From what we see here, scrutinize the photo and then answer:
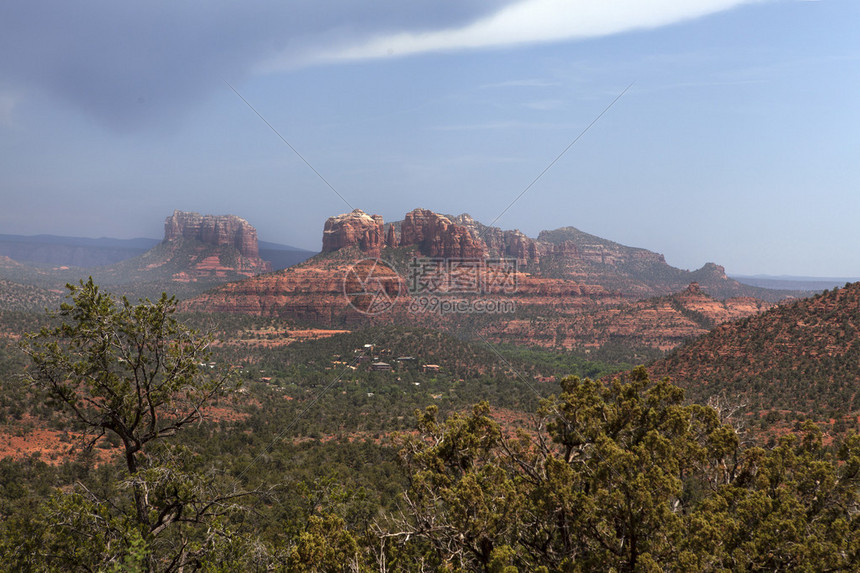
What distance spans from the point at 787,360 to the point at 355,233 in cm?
11947

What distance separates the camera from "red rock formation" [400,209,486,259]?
146125 mm

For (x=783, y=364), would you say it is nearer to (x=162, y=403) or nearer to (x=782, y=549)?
(x=782, y=549)

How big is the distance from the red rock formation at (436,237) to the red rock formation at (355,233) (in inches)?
356

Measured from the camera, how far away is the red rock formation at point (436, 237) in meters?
146

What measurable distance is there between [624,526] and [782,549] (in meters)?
2.76

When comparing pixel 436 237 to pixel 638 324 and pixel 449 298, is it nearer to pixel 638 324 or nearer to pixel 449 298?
pixel 449 298

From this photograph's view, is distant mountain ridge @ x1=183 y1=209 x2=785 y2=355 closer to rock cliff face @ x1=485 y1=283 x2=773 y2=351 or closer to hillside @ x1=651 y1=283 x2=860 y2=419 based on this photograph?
rock cliff face @ x1=485 y1=283 x2=773 y2=351

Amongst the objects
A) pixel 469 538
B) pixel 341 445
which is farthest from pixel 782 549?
pixel 341 445

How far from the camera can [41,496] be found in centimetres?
2188
